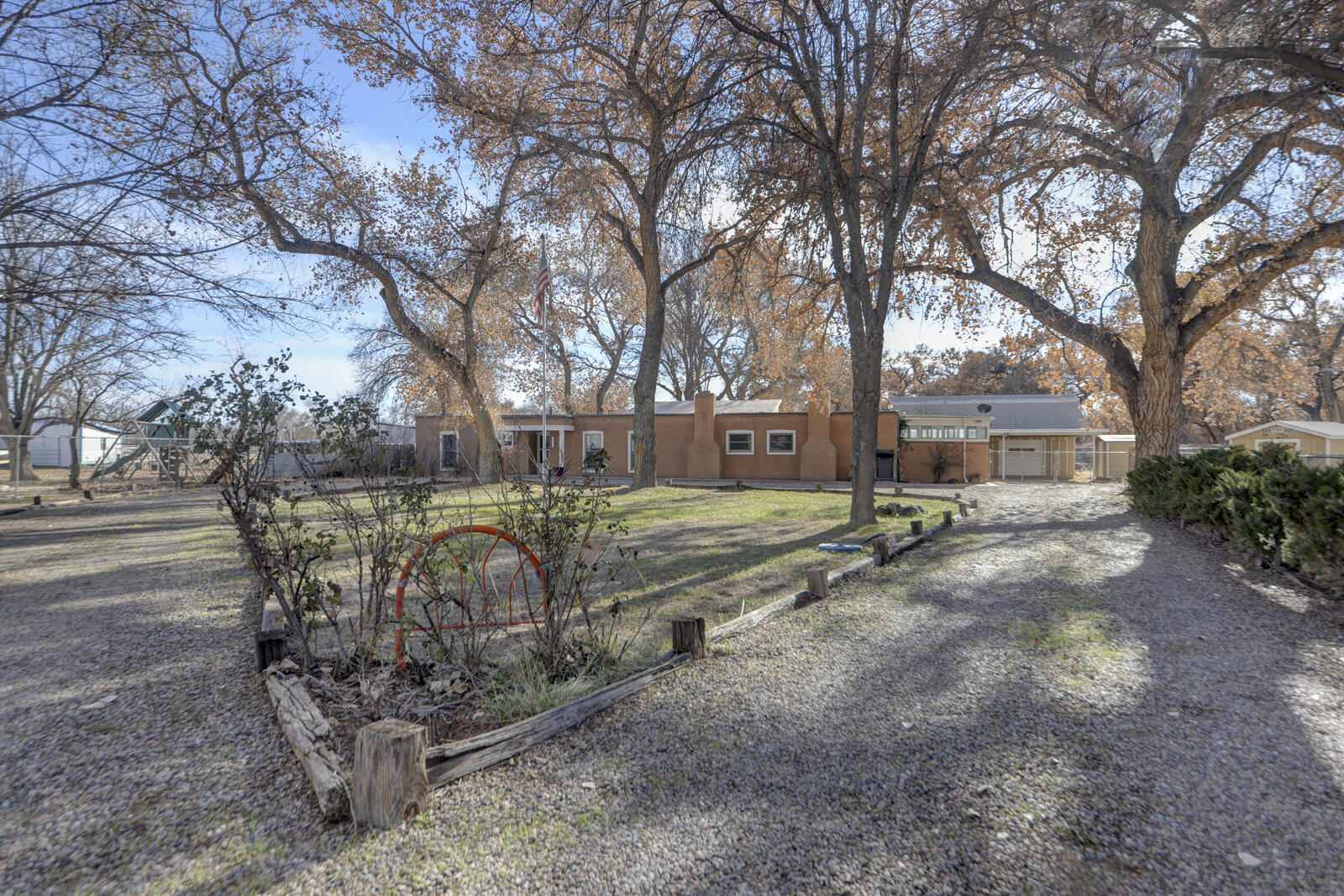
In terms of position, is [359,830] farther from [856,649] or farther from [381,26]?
[381,26]

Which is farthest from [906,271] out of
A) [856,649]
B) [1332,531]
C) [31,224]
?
[31,224]

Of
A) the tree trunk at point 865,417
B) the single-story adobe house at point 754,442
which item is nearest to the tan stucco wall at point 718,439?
the single-story adobe house at point 754,442

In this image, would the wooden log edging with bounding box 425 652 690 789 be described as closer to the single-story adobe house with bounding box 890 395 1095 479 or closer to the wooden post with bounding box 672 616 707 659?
the wooden post with bounding box 672 616 707 659

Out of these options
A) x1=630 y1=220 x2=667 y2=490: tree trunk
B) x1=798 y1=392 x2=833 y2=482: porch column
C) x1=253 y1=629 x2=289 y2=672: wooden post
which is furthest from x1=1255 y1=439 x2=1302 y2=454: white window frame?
x1=630 y1=220 x2=667 y2=490: tree trunk

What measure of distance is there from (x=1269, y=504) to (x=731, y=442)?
18811 mm

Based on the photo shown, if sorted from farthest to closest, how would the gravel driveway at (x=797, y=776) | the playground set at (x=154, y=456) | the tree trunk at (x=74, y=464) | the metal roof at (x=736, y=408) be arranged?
the metal roof at (x=736, y=408), the playground set at (x=154, y=456), the tree trunk at (x=74, y=464), the gravel driveway at (x=797, y=776)

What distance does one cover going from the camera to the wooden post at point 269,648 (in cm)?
393

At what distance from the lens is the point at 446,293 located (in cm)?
1959

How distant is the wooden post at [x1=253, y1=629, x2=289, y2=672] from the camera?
12.9 ft

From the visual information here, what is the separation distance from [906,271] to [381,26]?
13.9 meters

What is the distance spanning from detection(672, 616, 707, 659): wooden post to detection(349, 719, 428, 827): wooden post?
1.97 metres

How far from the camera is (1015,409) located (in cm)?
3094

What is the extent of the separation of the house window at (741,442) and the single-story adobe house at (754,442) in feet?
0.10

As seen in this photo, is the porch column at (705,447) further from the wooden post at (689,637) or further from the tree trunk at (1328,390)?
the tree trunk at (1328,390)
